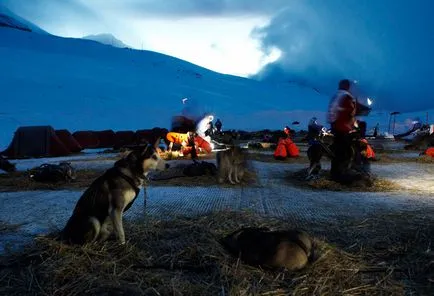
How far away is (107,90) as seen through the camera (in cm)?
4834

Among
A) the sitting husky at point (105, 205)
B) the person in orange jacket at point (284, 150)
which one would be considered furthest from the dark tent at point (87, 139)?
the sitting husky at point (105, 205)

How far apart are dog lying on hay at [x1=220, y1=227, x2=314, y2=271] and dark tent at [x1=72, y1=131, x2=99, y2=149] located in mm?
15029

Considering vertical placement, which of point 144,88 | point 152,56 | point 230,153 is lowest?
point 230,153

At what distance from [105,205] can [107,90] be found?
152 feet

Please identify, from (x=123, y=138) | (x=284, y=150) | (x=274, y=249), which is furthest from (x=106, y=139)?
(x=274, y=249)

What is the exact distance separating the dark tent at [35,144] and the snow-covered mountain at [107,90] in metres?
6.66

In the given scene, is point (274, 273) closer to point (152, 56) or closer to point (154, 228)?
point (154, 228)

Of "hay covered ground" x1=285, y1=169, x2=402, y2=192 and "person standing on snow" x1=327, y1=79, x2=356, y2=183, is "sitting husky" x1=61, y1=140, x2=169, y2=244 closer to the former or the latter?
"hay covered ground" x1=285, y1=169, x2=402, y2=192

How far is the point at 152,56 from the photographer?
76.3m

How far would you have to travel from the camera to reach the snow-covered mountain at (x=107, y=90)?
38.1 meters

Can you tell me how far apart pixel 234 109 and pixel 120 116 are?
19403mm

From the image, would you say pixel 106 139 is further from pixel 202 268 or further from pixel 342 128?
pixel 202 268

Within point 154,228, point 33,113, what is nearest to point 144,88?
point 33,113

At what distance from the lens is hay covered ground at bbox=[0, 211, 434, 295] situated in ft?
9.27
